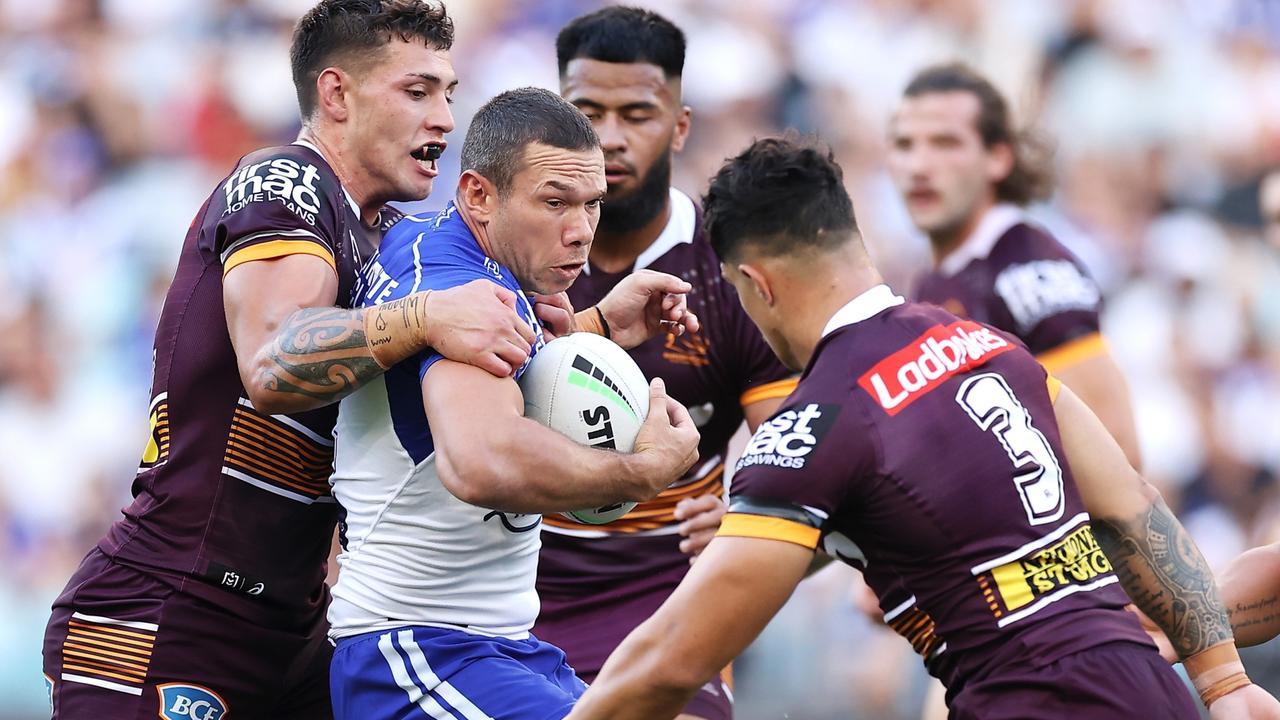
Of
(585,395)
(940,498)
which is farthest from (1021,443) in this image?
(585,395)

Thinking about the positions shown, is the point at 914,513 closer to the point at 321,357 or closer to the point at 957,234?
the point at 321,357

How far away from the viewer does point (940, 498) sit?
385 centimetres

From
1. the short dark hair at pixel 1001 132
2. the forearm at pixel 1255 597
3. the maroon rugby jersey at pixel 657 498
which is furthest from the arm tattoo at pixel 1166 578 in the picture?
the short dark hair at pixel 1001 132

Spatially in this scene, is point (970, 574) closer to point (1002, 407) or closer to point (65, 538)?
point (1002, 407)

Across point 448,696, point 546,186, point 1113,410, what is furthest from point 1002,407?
point 1113,410

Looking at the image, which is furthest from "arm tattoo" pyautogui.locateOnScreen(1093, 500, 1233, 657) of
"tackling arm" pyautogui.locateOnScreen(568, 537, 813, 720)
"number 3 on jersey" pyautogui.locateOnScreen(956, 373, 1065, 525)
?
"tackling arm" pyautogui.locateOnScreen(568, 537, 813, 720)

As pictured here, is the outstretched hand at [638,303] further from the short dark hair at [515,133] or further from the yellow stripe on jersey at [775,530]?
the yellow stripe on jersey at [775,530]

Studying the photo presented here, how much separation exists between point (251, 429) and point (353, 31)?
4.11 feet

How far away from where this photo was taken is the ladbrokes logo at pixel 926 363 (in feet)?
12.8

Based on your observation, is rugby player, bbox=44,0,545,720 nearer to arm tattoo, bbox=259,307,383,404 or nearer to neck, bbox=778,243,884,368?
arm tattoo, bbox=259,307,383,404

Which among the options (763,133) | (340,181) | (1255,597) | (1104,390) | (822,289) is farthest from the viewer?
(763,133)

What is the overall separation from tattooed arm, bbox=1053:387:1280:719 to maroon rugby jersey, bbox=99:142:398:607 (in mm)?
2139

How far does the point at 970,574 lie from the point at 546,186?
1.51m

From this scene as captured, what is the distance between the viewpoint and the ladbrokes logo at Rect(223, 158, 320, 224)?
4172 millimetres
